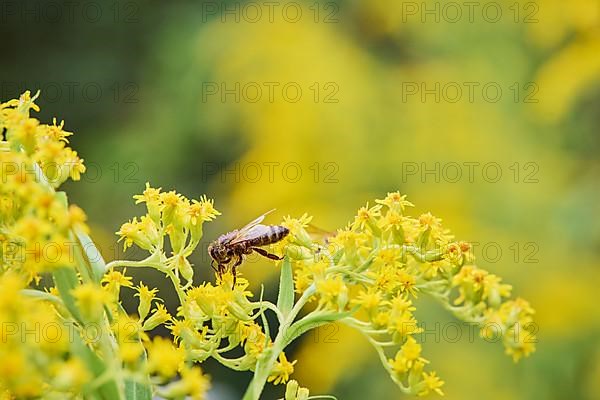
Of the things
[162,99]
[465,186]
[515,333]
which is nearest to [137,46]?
[162,99]

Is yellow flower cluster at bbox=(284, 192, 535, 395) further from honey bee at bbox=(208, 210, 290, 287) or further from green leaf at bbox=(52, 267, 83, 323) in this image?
green leaf at bbox=(52, 267, 83, 323)

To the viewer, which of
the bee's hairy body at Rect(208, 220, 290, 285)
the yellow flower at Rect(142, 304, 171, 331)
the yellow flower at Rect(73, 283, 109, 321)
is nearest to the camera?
the yellow flower at Rect(73, 283, 109, 321)

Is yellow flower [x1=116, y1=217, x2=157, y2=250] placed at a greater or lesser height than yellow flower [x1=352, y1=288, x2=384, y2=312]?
greater

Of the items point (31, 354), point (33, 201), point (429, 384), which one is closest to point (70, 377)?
point (31, 354)

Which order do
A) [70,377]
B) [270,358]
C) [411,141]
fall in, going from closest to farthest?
[70,377], [270,358], [411,141]

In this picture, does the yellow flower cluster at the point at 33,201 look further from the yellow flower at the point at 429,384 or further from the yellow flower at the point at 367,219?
the yellow flower at the point at 429,384

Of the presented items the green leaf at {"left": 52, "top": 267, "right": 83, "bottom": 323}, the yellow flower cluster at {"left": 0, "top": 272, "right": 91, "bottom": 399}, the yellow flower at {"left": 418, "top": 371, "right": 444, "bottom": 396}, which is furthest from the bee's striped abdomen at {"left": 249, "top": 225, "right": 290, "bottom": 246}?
the yellow flower cluster at {"left": 0, "top": 272, "right": 91, "bottom": 399}

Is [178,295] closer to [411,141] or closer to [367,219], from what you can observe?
[367,219]
